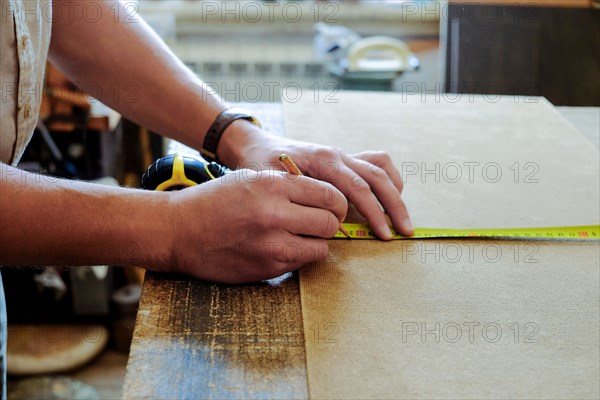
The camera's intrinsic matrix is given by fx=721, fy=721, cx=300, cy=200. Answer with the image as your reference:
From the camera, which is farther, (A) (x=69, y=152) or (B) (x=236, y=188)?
(A) (x=69, y=152)

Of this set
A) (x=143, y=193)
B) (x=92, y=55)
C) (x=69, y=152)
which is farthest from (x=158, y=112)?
(x=69, y=152)

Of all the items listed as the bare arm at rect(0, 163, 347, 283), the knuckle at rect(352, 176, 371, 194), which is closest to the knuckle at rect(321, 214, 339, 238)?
the bare arm at rect(0, 163, 347, 283)

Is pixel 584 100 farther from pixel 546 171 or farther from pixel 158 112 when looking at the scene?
pixel 158 112

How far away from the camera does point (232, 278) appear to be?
2.73ft

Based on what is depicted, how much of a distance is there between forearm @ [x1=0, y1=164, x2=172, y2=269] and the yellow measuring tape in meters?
0.26

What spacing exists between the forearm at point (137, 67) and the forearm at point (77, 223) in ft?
1.08

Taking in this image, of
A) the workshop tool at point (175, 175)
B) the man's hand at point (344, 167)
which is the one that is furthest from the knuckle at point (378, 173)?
the workshop tool at point (175, 175)

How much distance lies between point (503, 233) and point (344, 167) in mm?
232

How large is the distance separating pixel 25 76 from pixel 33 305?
1686 mm

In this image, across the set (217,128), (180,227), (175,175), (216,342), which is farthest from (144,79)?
(216,342)

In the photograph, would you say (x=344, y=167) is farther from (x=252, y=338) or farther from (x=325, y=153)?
(x=252, y=338)

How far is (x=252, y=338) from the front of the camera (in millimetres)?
735

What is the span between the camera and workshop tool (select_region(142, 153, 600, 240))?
0.94m

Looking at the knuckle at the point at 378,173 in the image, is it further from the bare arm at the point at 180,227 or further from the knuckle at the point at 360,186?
the bare arm at the point at 180,227
